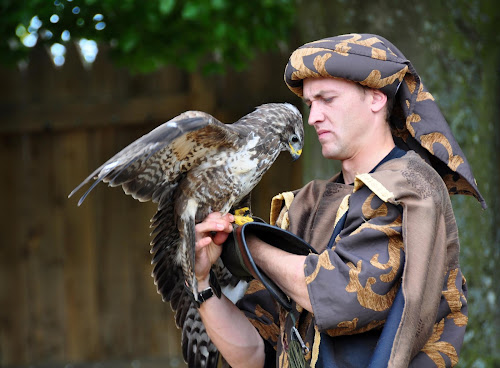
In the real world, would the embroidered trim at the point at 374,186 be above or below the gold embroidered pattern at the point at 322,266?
above

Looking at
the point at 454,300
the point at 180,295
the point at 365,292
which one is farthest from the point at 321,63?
the point at 180,295

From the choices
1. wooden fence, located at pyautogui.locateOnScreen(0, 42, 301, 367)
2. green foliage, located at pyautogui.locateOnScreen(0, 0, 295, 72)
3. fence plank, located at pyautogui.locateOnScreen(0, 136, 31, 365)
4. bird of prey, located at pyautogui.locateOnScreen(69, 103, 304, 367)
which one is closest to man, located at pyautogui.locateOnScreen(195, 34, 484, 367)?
bird of prey, located at pyautogui.locateOnScreen(69, 103, 304, 367)

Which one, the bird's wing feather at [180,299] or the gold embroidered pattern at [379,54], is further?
the bird's wing feather at [180,299]

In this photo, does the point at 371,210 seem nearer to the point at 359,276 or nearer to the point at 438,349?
the point at 359,276

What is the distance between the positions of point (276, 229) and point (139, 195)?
513mm

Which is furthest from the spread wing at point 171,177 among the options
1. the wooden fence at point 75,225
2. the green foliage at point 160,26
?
the wooden fence at point 75,225

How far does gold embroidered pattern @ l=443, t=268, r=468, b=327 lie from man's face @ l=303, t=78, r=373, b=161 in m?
0.47

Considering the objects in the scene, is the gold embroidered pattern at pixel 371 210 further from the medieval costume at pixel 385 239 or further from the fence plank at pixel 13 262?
the fence plank at pixel 13 262

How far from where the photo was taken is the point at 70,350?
17.6ft

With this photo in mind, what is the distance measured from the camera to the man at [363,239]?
1.94 meters

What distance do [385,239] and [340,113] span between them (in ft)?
1.44

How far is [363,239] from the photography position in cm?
199

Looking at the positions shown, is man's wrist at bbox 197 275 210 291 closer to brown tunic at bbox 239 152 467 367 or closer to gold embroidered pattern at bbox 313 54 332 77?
brown tunic at bbox 239 152 467 367

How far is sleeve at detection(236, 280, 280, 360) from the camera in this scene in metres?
2.50
